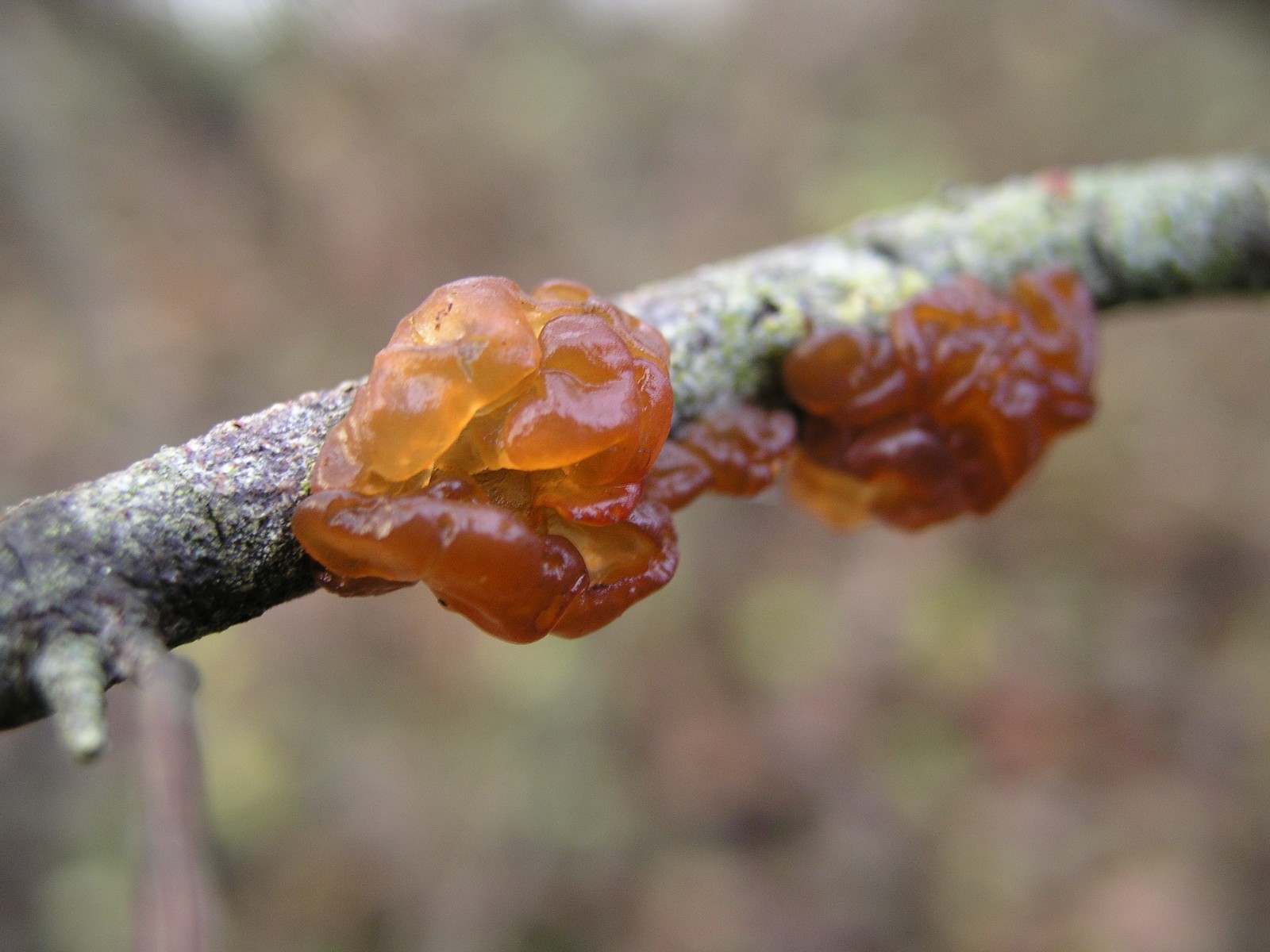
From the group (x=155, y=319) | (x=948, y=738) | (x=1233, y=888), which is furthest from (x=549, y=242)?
(x=1233, y=888)

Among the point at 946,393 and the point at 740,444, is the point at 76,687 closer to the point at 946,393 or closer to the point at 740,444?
the point at 740,444

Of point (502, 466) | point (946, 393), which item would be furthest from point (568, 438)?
point (946, 393)

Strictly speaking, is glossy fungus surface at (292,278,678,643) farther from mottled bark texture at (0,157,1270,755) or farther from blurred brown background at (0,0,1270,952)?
blurred brown background at (0,0,1270,952)

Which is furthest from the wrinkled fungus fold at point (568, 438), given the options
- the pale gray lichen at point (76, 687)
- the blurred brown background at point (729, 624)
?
the blurred brown background at point (729, 624)

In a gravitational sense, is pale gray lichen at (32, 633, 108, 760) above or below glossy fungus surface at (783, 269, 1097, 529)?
below

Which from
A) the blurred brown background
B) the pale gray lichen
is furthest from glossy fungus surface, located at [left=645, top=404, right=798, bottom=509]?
the blurred brown background
